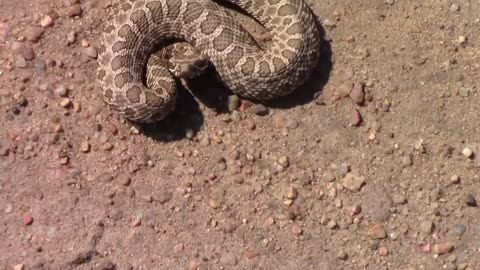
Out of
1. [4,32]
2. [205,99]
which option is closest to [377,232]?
[205,99]

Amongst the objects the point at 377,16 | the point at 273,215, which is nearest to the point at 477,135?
the point at 377,16

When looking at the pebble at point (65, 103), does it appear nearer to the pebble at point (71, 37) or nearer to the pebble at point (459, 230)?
the pebble at point (71, 37)

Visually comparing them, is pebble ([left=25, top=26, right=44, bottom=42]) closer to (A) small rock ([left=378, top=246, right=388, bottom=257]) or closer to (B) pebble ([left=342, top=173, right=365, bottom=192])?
(B) pebble ([left=342, top=173, right=365, bottom=192])

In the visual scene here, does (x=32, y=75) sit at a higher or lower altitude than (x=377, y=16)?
lower

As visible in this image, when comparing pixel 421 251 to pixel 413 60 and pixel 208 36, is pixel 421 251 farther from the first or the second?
pixel 208 36

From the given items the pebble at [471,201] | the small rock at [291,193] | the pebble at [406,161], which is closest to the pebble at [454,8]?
the pebble at [406,161]

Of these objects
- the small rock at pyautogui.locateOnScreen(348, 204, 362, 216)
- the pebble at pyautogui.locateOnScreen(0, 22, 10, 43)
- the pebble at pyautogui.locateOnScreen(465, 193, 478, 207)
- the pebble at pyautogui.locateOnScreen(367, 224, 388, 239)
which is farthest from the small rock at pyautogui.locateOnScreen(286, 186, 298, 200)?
the pebble at pyautogui.locateOnScreen(0, 22, 10, 43)
